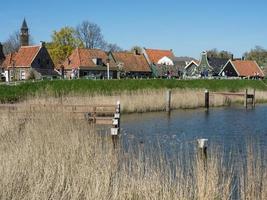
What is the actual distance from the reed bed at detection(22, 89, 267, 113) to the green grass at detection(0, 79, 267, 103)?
2.70 metres

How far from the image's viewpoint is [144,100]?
28.5m

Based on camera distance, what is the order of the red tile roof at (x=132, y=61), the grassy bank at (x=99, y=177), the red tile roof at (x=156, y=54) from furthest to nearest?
the red tile roof at (x=156, y=54), the red tile roof at (x=132, y=61), the grassy bank at (x=99, y=177)

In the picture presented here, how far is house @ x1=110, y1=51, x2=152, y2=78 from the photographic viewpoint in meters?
64.2

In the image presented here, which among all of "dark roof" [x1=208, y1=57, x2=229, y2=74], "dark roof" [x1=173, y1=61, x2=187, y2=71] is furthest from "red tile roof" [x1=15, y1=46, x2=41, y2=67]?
"dark roof" [x1=208, y1=57, x2=229, y2=74]

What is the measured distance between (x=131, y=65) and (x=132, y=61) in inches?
37.6

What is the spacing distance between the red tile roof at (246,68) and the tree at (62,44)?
86.3 ft

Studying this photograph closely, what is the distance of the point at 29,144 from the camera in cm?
859

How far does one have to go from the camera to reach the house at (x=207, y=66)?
72625mm

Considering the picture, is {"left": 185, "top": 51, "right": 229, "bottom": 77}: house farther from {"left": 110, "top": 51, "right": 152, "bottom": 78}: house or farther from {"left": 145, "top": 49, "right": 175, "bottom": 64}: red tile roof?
{"left": 110, "top": 51, "right": 152, "bottom": 78}: house

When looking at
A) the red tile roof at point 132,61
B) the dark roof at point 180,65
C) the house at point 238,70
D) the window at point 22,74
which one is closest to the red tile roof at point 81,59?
the red tile roof at point 132,61

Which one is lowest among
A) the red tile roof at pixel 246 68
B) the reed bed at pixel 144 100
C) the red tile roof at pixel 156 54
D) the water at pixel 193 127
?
the water at pixel 193 127

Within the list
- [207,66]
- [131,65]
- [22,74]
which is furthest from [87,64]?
[207,66]

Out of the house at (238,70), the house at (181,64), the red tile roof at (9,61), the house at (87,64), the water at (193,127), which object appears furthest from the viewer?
the house at (181,64)

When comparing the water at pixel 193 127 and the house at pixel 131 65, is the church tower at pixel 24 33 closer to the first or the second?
the house at pixel 131 65
